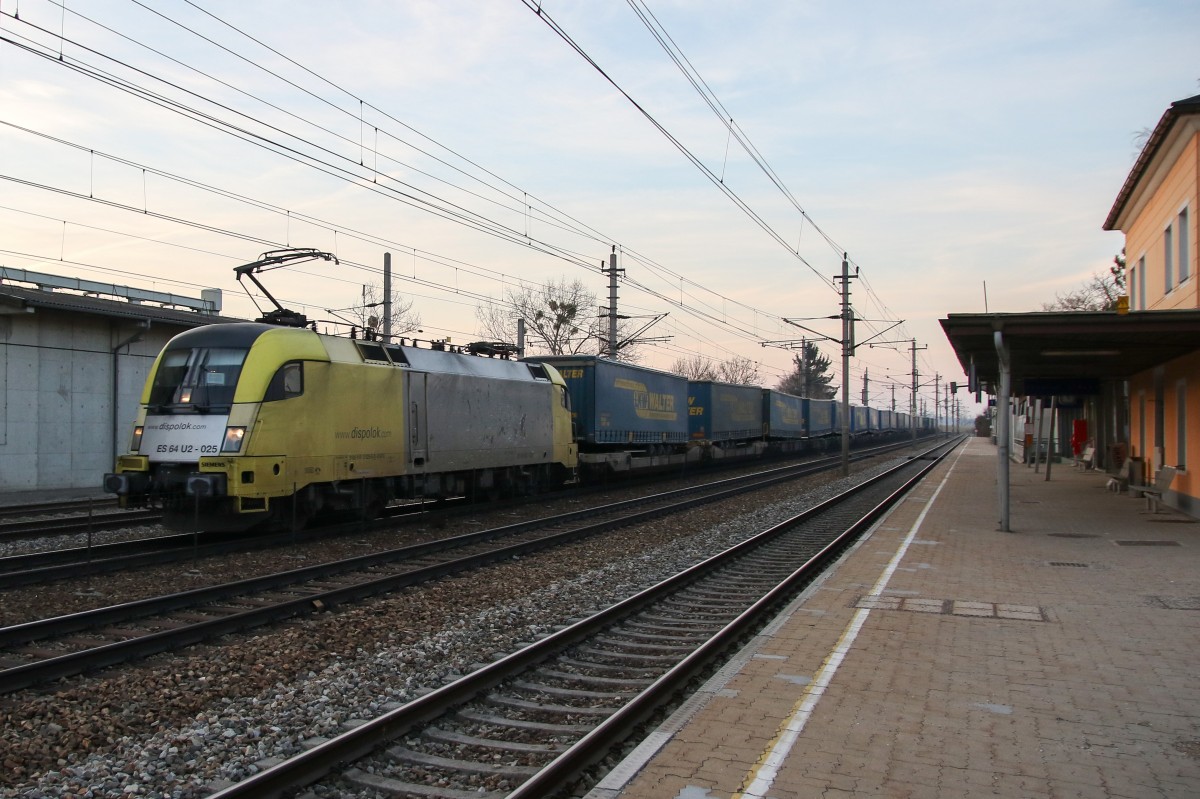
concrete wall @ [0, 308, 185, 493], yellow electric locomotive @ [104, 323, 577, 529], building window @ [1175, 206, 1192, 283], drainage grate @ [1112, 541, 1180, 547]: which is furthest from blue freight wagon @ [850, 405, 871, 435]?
yellow electric locomotive @ [104, 323, 577, 529]

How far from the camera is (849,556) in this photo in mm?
12141

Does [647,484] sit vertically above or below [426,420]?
below

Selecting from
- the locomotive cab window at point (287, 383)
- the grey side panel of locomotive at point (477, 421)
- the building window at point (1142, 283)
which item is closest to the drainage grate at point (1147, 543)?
the building window at point (1142, 283)

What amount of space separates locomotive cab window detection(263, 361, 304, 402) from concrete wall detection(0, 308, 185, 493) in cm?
1144

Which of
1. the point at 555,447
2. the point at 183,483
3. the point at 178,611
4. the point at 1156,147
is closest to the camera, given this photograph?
A: the point at 178,611

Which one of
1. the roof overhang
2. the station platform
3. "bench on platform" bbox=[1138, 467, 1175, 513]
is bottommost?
the station platform

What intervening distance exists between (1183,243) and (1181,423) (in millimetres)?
3373

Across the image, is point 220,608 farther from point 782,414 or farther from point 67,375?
point 782,414

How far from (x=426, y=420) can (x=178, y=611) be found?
7255 mm

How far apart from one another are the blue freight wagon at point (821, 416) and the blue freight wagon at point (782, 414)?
143 centimetres

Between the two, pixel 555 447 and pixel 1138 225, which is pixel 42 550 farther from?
pixel 1138 225

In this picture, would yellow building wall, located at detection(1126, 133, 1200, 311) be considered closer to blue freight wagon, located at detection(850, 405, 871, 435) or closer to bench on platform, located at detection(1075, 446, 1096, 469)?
bench on platform, located at detection(1075, 446, 1096, 469)

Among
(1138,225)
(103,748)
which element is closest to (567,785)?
(103,748)

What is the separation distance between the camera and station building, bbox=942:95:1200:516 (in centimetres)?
1384
